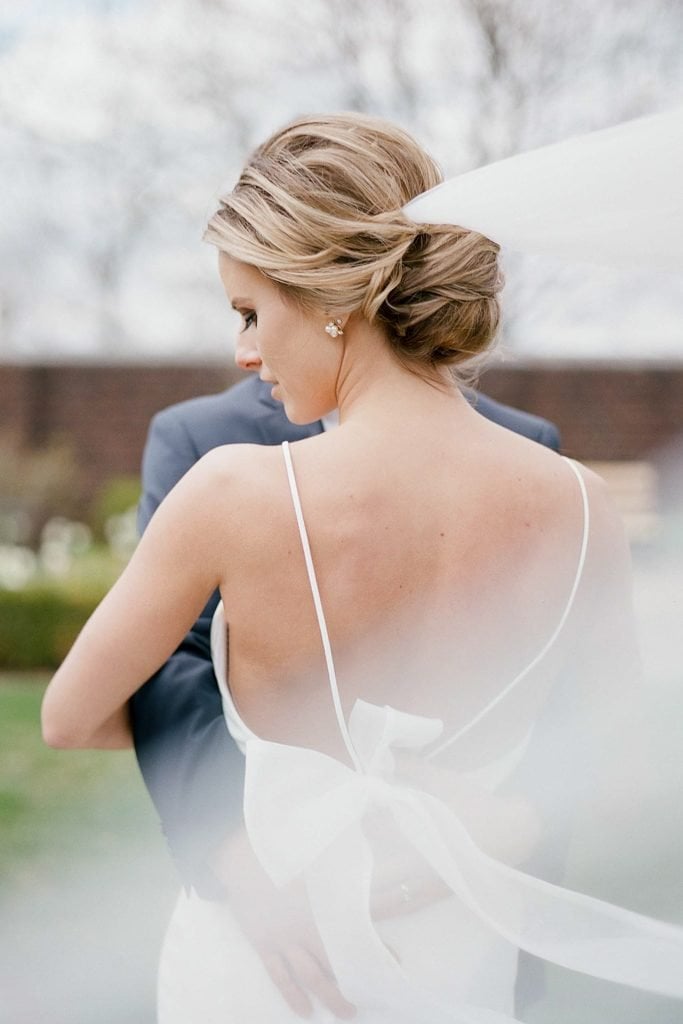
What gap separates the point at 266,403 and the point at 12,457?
404 inches

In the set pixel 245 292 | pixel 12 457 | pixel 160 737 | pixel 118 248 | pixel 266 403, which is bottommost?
pixel 12 457

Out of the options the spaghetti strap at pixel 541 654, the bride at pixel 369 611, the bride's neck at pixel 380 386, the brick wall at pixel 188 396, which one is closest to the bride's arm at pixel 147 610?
the bride at pixel 369 611

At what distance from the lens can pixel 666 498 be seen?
1.36 meters

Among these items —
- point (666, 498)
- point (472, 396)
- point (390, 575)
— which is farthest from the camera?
point (472, 396)

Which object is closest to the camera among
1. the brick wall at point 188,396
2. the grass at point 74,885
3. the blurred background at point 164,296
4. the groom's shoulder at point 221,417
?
the grass at point 74,885

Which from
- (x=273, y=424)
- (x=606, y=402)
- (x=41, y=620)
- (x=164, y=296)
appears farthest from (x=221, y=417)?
(x=606, y=402)

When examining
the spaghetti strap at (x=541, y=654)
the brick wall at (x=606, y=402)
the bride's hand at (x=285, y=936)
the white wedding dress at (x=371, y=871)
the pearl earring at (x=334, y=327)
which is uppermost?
the pearl earring at (x=334, y=327)

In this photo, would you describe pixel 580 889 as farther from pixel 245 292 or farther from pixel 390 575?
pixel 245 292

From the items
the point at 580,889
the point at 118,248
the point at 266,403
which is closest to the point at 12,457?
the point at 118,248

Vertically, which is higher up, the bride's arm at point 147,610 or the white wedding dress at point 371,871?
the bride's arm at point 147,610

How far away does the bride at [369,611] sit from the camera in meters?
1.23

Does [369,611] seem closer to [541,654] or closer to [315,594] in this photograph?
[315,594]

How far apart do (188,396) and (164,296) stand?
279 cm

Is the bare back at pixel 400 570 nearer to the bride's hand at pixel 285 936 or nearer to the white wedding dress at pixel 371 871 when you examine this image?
the white wedding dress at pixel 371 871
